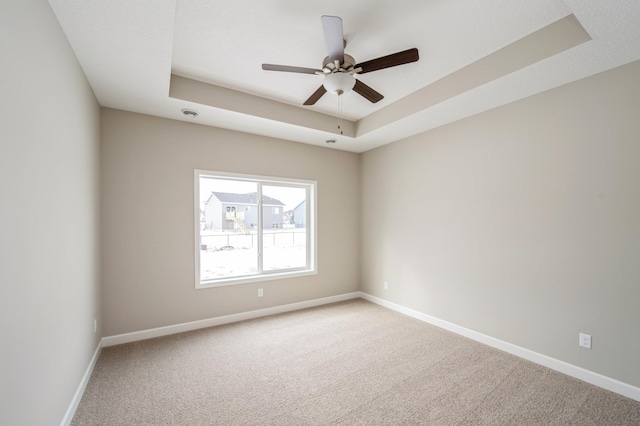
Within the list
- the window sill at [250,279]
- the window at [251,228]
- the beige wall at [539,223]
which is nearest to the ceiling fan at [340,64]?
the beige wall at [539,223]

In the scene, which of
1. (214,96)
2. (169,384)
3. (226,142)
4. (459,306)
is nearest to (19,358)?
(169,384)

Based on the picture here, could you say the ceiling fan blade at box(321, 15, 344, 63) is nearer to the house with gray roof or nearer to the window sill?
the house with gray roof

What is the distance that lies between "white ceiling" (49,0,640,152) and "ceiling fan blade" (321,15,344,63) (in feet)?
0.81

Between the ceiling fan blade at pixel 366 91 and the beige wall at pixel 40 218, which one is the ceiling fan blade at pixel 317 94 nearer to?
the ceiling fan blade at pixel 366 91

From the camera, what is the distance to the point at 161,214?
332 centimetres

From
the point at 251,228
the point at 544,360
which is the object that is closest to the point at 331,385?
the point at 544,360

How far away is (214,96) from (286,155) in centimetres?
140

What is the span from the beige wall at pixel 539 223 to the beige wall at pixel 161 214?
6.64ft

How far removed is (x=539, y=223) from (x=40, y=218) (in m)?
3.83

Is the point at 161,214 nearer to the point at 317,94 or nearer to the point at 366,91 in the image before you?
the point at 317,94

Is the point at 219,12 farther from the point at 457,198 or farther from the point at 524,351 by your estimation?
the point at 524,351

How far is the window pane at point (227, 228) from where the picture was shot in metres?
3.71

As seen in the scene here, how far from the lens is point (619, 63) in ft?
7.22

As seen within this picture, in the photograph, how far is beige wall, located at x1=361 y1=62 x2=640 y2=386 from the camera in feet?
7.38
